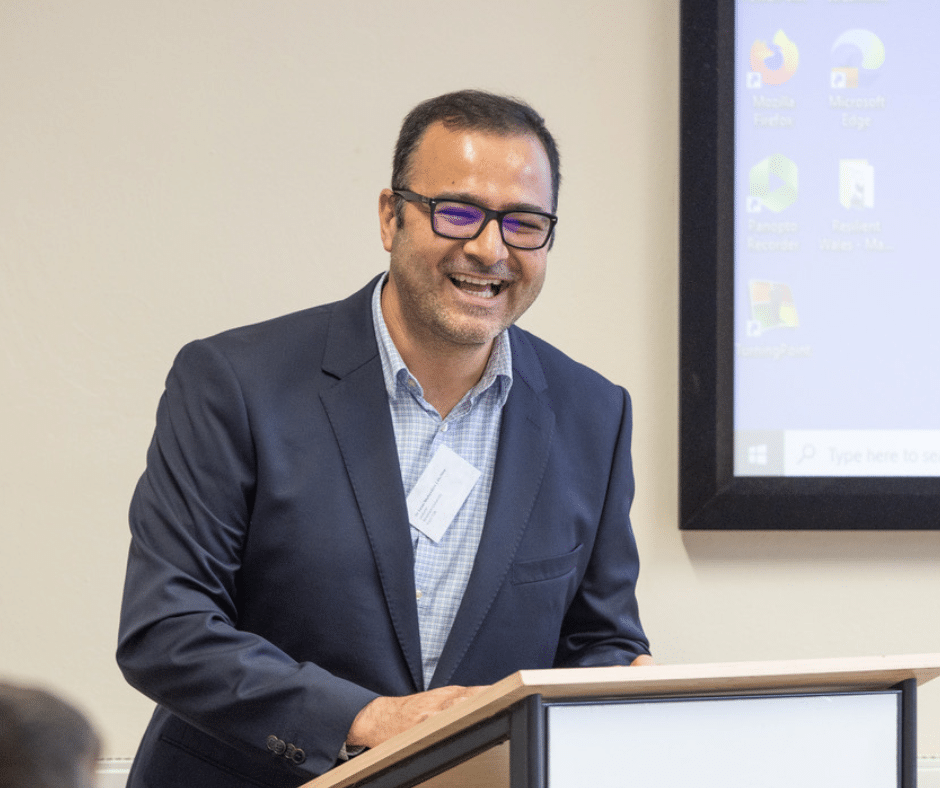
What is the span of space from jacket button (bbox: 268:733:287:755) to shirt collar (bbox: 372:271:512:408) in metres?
0.57

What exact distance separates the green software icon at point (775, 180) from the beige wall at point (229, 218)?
0.61 ft

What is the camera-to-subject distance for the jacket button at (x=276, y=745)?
4.33ft

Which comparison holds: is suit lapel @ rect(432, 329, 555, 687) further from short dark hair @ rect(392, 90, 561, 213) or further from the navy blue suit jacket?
short dark hair @ rect(392, 90, 561, 213)

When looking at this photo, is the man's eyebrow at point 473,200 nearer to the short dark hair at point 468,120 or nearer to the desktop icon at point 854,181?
the short dark hair at point 468,120

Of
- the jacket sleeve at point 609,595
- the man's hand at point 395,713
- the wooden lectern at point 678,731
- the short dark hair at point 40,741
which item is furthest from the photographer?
the jacket sleeve at point 609,595

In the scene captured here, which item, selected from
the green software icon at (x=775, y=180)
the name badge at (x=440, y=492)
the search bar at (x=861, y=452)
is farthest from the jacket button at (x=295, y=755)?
the green software icon at (x=775, y=180)

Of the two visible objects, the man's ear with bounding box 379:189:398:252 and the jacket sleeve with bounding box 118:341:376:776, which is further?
the man's ear with bounding box 379:189:398:252

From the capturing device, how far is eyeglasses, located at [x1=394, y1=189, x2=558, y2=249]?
160 centimetres

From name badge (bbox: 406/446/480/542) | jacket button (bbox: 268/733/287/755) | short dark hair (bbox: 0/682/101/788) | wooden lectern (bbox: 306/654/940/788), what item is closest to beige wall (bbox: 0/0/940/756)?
name badge (bbox: 406/446/480/542)

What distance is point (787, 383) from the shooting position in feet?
8.11

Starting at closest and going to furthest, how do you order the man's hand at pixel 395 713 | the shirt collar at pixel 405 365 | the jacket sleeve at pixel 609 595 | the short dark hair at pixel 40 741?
the short dark hair at pixel 40 741, the man's hand at pixel 395 713, the shirt collar at pixel 405 365, the jacket sleeve at pixel 609 595

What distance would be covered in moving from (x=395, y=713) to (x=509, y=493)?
19.4 inches

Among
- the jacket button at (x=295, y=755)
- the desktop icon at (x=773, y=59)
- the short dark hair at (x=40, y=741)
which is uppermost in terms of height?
the desktop icon at (x=773, y=59)

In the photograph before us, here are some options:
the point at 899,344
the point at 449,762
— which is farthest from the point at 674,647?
the point at 449,762
